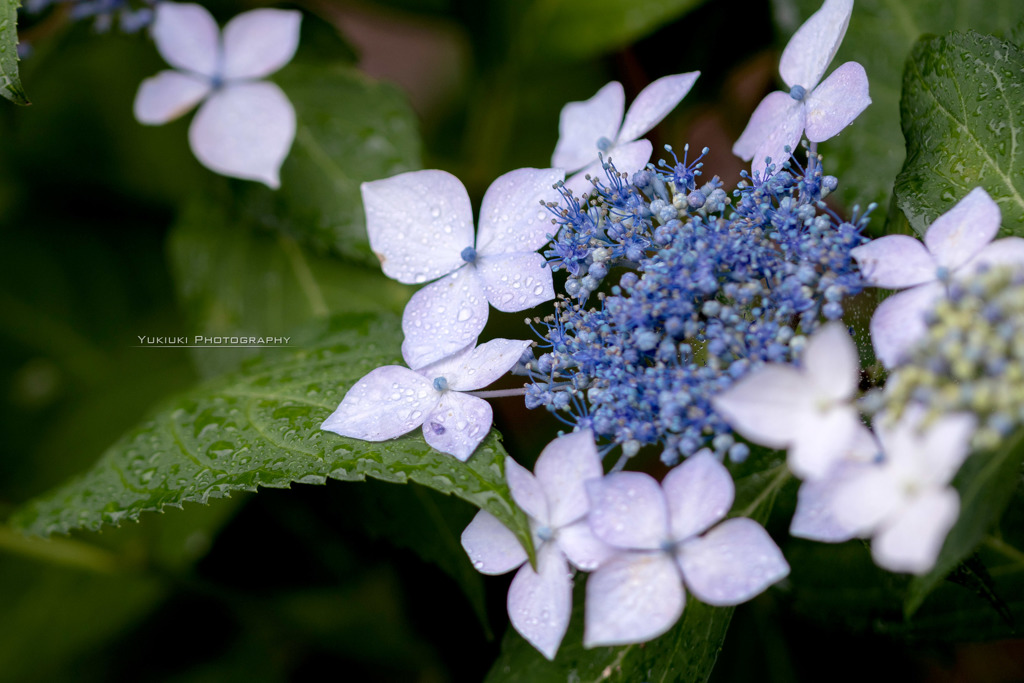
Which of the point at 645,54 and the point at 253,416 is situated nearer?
the point at 253,416

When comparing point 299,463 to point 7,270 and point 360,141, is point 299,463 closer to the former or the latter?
point 360,141

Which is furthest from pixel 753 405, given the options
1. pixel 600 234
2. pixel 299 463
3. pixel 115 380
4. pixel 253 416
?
pixel 115 380

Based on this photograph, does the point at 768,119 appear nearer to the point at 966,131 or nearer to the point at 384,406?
the point at 966,131

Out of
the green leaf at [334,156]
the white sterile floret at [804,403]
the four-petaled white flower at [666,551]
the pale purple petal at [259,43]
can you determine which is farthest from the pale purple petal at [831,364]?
the pale purple petal at [259,43]

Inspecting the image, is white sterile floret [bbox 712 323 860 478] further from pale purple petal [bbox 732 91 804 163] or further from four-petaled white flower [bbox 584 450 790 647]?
pale purple petal [bbox 732 91 804 163]

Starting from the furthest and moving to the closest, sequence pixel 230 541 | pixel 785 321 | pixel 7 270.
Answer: pixel 7 270 < pixel 230 541 < pixel 785 321

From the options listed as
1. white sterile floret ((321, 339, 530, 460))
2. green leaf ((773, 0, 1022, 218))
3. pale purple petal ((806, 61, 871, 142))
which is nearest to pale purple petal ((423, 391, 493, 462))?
white sterile floret ((321, 339, 530, 460))

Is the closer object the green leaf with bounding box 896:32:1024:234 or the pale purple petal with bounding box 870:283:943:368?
the pale purple petal with bounding box 870:283:943:368
